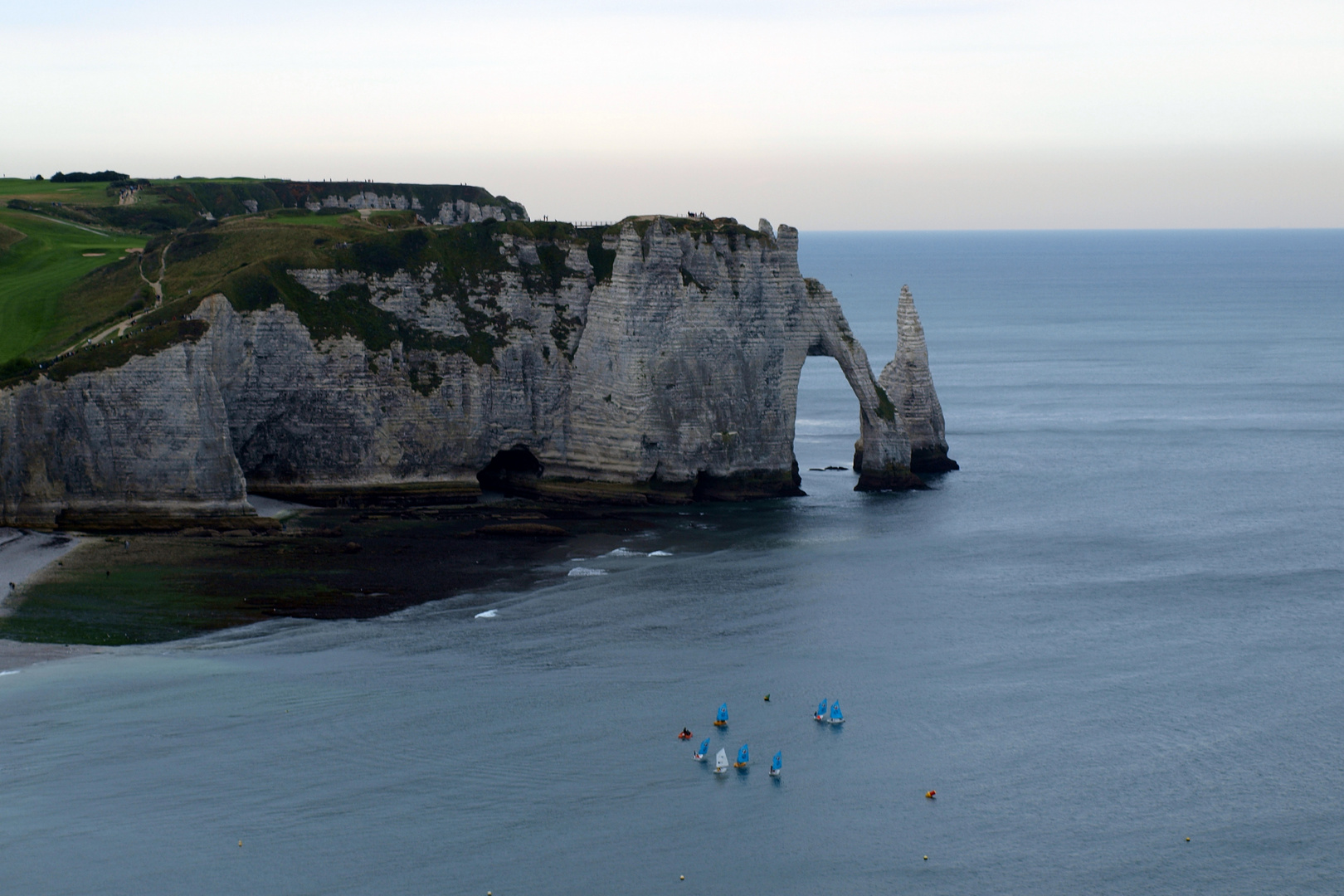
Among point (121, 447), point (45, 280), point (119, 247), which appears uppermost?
point (119, 247)

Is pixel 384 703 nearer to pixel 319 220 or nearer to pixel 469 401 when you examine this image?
pixel 469 401

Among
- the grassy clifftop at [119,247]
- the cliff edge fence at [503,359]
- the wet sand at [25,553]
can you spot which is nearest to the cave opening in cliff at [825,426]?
the cliff edge fence at [503,359]

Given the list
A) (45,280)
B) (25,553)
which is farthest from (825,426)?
(25,553)

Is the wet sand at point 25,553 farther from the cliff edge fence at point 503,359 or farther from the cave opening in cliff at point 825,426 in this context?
the cave opening in cliff at point 825,426

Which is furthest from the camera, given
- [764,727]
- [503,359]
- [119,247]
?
[119,247]

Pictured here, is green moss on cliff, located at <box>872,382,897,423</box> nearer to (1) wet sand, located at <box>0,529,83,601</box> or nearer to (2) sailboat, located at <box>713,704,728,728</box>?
(2) sailboat, located at <box>713,704,728,728</box>

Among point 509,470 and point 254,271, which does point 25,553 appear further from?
point 509,470
